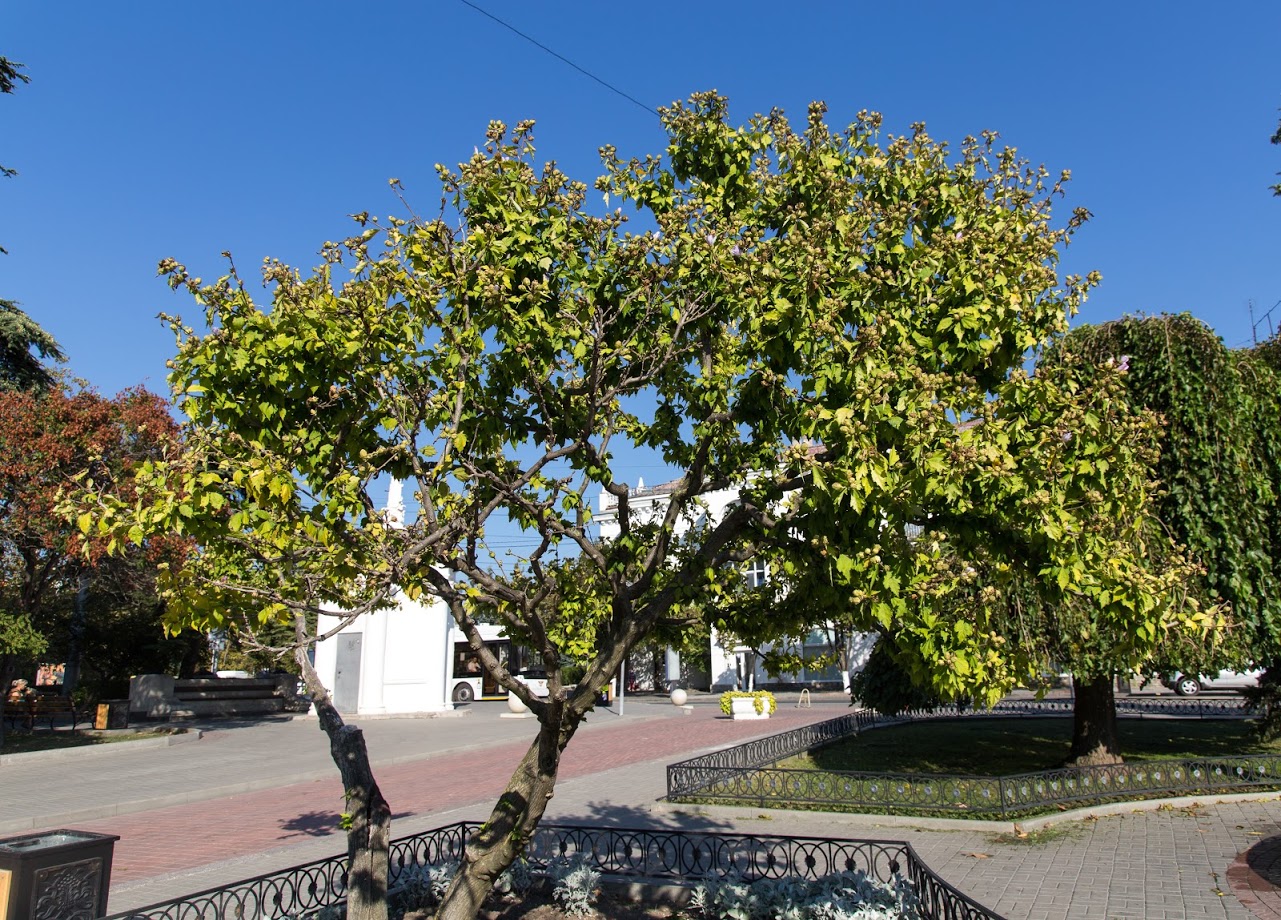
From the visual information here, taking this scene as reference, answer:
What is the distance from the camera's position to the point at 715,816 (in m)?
11.9

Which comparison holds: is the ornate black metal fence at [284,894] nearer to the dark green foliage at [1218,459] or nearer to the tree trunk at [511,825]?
the tree trunk at [511,825]

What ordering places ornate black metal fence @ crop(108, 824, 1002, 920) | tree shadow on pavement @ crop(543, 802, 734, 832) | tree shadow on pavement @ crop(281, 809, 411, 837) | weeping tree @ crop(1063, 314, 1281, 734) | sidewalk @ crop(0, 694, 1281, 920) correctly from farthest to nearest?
1. weeping tree @ crop(1063, 314, 1281, 734)
2. tree shadow on pavement @ crop(281, 809, 411, 837)
3. tree shadow on pavement @ crop(543, 802, 734, 832)
4. sidewalk @ crop(0, 694, 1281, 920)
5. ornate black metal fence @ crop(108, 824, 1002, 920)

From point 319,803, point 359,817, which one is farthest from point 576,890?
point 319,803

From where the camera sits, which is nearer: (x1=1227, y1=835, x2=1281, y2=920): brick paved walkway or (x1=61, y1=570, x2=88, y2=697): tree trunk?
(x1=1227, y1=835, x2=1281, y2=920): brick paved walkway

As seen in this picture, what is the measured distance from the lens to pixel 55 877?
5.37 meters

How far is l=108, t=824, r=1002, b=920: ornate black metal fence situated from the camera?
6059 mm

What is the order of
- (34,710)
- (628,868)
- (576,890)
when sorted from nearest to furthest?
1. (576,890)
2. (628,868)
3. (34,710)

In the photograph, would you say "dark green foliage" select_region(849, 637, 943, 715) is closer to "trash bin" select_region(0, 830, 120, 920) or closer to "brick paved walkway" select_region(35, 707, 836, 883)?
"brick paved walkway" select_region(35, 707, 836, 883)

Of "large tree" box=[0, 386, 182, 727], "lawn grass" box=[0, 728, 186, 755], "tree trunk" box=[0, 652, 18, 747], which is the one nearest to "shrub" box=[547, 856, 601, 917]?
"large tree" box=[0, 386, 182, 727]

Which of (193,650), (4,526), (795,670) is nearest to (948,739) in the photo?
(795,670)

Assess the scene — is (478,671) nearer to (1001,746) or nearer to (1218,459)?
(1001,746)

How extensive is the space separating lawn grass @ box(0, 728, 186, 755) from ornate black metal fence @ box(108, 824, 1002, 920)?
15.8 m

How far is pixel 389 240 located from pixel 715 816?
9.44m

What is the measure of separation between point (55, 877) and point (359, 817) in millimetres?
1910
